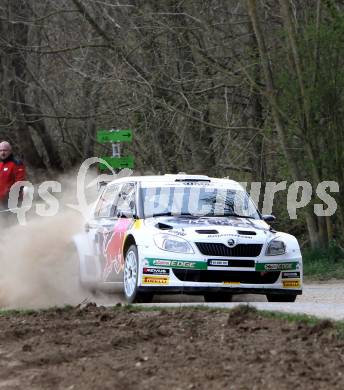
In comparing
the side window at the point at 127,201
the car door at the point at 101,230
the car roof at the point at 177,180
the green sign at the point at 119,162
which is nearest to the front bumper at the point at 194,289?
the side window at the point at 127,201

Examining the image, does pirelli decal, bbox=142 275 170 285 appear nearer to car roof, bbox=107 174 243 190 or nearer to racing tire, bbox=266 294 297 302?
racing tire, bbox=266 294 297 302

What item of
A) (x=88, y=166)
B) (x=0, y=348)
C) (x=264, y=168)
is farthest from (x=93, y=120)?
(x=0, y=348)

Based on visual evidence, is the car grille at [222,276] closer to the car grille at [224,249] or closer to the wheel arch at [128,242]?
the car grille at [224,249]

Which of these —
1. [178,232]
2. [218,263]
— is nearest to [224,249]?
[218,263]

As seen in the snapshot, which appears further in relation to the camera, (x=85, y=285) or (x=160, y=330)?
(x=85, y=285)

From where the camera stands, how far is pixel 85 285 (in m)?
17.0

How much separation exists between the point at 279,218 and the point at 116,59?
228 inches

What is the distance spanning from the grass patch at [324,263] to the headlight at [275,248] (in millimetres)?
7830

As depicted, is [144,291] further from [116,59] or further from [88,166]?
[88,166]

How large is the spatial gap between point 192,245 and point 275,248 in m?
1.10

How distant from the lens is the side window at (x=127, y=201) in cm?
1541

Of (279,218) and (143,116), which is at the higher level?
(143,116)

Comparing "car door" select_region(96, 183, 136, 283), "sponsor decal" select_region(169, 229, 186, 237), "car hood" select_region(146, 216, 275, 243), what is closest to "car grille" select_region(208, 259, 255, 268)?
"car hood" select_region(146, 216, 275, 243)

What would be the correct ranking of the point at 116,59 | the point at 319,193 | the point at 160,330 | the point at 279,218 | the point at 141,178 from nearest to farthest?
the point at 160,330
the point at 141,178
the point at 319,193
the point at 279,218
the point at 116,59
